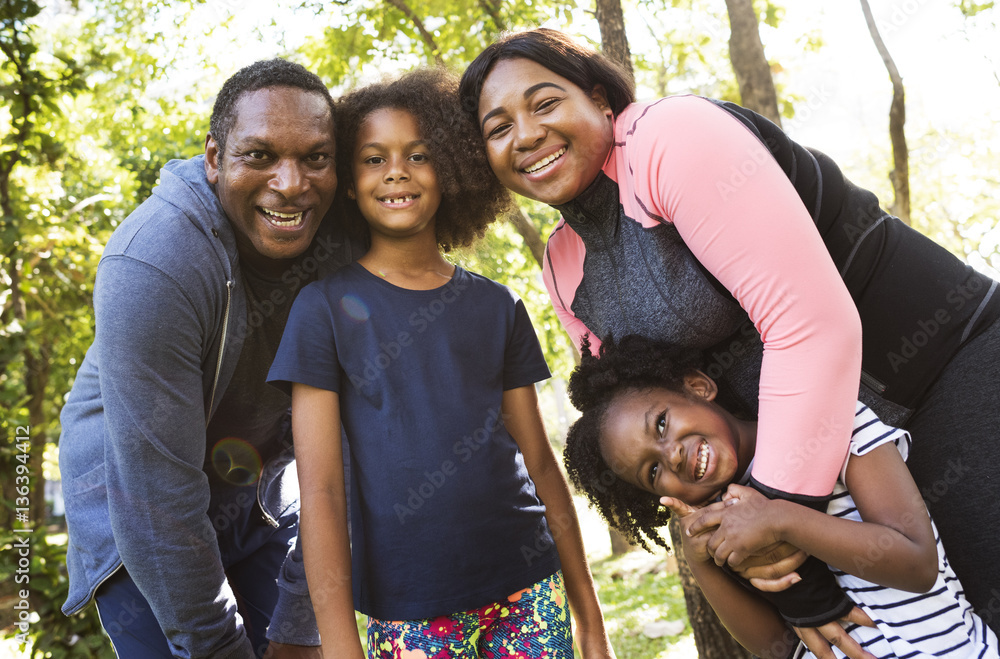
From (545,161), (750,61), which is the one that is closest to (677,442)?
(545,161)

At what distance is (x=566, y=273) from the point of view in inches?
86.6

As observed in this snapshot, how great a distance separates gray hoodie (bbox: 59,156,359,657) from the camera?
5.96 ft

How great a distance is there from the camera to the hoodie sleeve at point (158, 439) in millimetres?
1809

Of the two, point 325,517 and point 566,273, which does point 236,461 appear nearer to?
point 325,517

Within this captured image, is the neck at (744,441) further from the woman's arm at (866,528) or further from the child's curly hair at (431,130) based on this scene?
the child's curly hair at (431,130)

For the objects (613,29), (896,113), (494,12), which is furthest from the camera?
(896,113)

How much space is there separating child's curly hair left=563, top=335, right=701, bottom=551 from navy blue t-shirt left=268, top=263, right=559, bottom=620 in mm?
186

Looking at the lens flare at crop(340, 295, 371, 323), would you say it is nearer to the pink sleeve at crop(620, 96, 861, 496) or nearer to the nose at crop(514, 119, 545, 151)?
the nose at crop(514, 119, 545, 151)

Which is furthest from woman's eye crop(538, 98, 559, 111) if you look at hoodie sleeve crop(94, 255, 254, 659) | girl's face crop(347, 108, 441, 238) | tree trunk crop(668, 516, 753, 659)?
tree trunk crop(668, 516, 753, 659)

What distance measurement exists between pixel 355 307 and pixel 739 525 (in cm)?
117

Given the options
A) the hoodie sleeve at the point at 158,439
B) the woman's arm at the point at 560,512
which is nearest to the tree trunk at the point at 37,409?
the hoodie sleeve at the point at 158,439

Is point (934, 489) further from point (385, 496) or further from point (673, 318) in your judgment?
point (385, 496)

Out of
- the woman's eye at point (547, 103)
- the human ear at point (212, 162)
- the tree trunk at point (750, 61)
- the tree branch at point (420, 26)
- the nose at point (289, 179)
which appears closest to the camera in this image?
the woman's eye at point (547, 103)

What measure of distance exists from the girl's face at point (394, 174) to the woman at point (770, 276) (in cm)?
26
